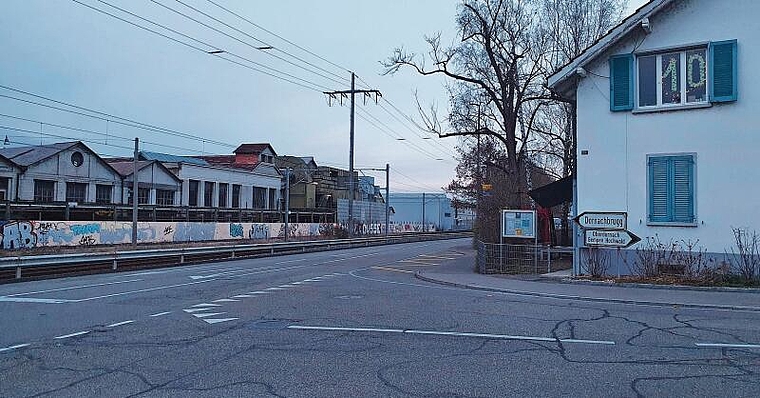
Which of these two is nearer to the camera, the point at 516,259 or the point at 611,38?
the point at 611,38

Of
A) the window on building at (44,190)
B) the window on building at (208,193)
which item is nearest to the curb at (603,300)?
the window on building at (44,190)

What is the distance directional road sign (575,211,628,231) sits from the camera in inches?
787

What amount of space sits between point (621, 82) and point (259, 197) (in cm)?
6642

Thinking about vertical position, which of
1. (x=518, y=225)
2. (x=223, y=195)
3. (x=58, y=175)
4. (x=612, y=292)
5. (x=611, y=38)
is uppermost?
(x=611, y=38)

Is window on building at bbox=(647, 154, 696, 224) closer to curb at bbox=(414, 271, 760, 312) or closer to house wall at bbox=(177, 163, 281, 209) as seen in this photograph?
curb at bbox=(414, 271, 760, 312)

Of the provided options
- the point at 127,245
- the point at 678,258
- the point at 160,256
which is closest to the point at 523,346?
the point at 678,258

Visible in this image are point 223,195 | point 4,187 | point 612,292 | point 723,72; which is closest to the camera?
point 612,292

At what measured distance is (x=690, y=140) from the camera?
1934cm

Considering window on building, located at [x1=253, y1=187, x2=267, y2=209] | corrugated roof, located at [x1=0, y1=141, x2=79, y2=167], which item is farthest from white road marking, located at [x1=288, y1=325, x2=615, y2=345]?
window on building, located at [x1=253, y1=187, x2=267, y2=209]

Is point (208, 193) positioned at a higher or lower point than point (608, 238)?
higher

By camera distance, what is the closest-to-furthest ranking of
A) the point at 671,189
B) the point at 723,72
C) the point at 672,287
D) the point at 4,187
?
the point at 672,287
the point at 723,72
the point at 671,189
the point at 4,187

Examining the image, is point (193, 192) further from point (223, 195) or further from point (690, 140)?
point (690, 140)

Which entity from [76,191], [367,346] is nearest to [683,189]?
[367,346]

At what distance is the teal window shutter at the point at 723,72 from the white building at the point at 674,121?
25 millimetres
